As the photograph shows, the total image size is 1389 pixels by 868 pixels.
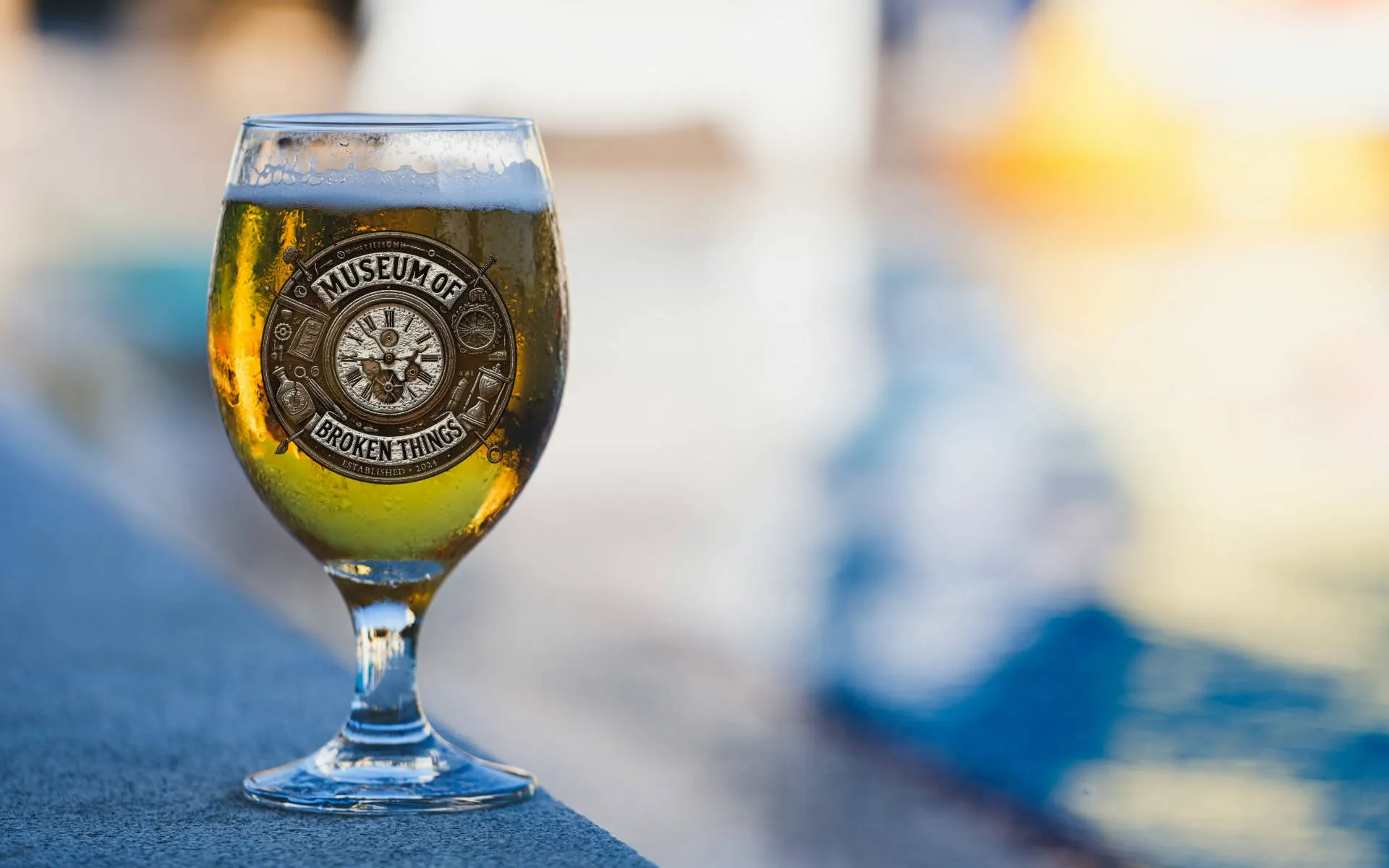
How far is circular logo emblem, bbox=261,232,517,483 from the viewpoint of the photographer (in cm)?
96

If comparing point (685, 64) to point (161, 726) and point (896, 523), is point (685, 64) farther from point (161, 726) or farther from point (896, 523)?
point (161, 726)

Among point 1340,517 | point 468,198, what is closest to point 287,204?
point 468,198

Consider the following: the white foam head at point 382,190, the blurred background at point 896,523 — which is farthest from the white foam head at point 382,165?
the blurred background at point 896,523

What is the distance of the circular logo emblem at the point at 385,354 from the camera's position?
0.96m

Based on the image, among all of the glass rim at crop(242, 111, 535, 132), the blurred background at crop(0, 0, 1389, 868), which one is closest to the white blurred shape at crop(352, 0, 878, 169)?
the blurred background at crop(0, 0, 1389, 868)

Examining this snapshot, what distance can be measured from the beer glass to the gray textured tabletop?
0.15 feet

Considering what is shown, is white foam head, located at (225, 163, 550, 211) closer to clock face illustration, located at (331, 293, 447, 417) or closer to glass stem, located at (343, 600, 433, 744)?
clock face illustration, located at (331, 293, 447, 417)

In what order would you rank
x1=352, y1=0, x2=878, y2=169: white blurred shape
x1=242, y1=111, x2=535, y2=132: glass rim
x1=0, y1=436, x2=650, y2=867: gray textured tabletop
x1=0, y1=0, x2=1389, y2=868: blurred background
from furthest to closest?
x1=352, y1=0, x2=878, y2=169: white blurred shape → x1=0, y1=0, x2=1389, y2=868: blurred background → x1=242, y1=111, x2=535, y2=132: glass rim → x1=0, y1=436, x2=650, y2=867: gray textured tabletop

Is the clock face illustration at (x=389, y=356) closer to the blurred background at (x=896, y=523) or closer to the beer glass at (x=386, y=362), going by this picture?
the beer glass at (x=386, y=362)

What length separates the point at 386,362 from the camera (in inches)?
37.7

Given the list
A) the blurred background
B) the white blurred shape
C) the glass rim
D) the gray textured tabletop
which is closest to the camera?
the gray textured tabletop

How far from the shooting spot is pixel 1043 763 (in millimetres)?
2756

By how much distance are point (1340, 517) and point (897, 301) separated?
16.9ft

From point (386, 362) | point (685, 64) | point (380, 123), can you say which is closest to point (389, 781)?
point (386, 362)
